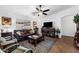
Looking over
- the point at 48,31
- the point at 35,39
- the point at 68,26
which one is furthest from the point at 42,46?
the point at 68,26

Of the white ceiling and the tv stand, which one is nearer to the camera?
the white ceiling

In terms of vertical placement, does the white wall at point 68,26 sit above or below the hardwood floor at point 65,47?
above

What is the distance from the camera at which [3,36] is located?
1755 millimetres

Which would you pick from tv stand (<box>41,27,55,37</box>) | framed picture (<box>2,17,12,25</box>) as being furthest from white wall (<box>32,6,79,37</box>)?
framed picture (<box>2,17,12,25</box>)

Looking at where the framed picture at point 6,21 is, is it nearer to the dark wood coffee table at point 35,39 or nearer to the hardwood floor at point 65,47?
the dark wood coffee table at point 35,39

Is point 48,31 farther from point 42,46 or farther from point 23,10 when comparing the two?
point 23,10

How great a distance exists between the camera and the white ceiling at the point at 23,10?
175 centimetres

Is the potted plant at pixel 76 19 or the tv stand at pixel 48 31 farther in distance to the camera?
the tv stand at pixel 48 31

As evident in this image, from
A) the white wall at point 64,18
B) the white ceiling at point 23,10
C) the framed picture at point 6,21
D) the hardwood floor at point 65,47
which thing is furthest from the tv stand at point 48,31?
the framed picture at point 6,21

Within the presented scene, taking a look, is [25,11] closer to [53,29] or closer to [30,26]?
[30,26]

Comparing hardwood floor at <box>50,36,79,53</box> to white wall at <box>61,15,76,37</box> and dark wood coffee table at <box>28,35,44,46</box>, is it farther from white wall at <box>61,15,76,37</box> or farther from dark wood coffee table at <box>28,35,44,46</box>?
dark wood coffee table at <box>28,35,44,46</box>

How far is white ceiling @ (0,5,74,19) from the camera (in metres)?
1.75
